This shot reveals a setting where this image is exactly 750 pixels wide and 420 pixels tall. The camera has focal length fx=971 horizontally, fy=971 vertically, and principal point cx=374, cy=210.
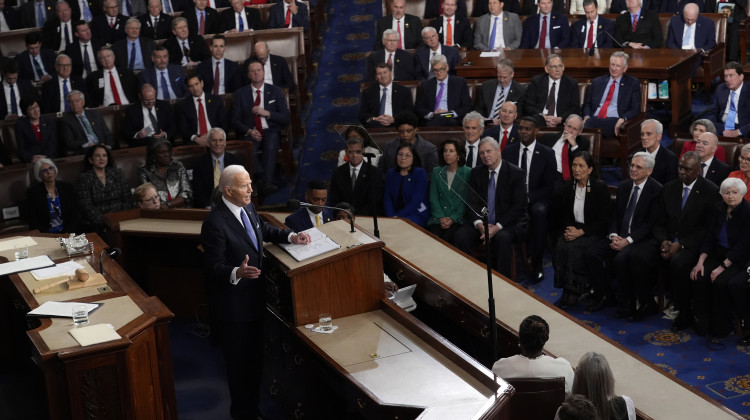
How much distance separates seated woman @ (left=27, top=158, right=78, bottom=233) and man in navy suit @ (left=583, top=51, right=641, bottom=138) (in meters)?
4.15

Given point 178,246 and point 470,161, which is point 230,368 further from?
point 470,161

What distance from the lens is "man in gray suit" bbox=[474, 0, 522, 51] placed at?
972 centimetres

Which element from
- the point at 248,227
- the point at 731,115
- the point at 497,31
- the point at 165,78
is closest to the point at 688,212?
the point at 731,115

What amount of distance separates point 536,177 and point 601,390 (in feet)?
11.1

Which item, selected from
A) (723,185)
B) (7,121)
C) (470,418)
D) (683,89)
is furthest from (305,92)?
(470,418)

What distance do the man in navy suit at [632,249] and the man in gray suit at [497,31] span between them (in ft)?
12.1

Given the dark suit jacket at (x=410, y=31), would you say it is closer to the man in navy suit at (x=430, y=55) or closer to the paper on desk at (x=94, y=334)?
the man in navy suit at (x=430, y=55)

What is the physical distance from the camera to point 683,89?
8656 mm

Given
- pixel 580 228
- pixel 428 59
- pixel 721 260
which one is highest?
pixel 428 59

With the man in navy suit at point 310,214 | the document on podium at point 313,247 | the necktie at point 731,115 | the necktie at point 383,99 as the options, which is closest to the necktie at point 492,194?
the man in navy suit at point 310,214

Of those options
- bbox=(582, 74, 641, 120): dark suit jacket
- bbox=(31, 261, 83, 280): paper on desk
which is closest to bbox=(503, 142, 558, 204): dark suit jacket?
bbox=(582, 74, 641, 120): dark suit jacket

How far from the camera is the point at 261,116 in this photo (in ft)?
27.8

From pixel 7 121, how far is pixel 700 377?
5.84 metres

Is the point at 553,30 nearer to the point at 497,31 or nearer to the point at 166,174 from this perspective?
the point at 497,31
